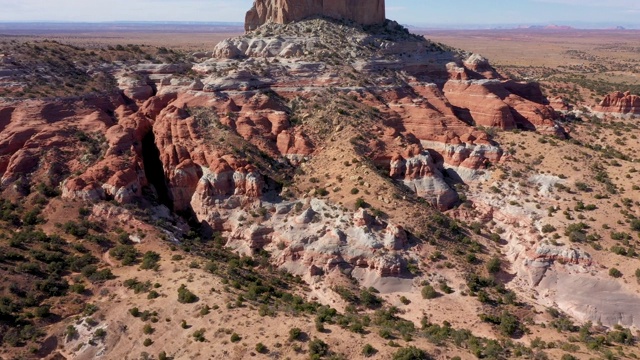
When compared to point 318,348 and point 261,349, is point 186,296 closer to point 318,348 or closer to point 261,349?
point 261,349

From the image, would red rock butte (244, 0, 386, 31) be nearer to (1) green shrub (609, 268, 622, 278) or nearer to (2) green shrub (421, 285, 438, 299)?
(2) green shrub (421, 285, 438, 299)

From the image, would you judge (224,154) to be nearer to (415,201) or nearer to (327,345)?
(415,201)

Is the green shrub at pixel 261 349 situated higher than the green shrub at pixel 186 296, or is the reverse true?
the green shrub at pixel 186 296

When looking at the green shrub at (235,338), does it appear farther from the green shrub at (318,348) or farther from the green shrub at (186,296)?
the green shrub at (186,296)

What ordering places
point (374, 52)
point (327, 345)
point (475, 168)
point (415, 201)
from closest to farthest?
point (327, 345) < point (415, 201) < point (475, 168) < point (374, 52)

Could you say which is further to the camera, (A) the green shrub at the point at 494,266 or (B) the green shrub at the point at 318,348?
(A) the green shrub at the point at 494,266

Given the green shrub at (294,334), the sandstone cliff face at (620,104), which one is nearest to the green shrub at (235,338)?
the green shrub at (294,334)

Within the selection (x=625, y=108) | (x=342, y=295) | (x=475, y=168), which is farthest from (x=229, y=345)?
(x=625, y=108)
